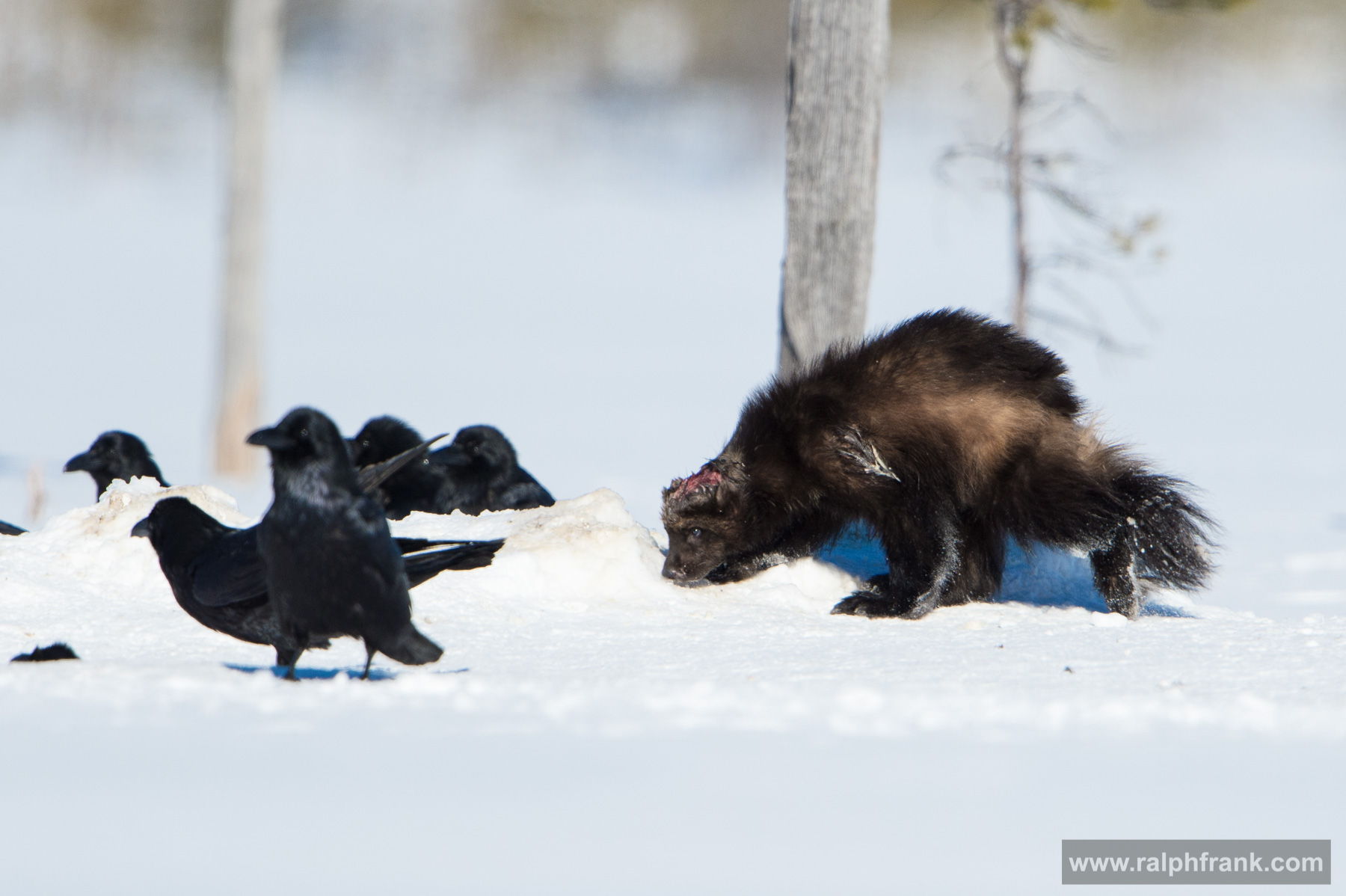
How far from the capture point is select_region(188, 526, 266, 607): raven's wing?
3.84 metres

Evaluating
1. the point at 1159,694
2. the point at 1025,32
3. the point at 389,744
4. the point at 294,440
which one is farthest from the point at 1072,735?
the point at 1025,32

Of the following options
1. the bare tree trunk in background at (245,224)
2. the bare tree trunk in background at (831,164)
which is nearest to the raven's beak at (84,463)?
the bare tree trunk in background at (831,164)

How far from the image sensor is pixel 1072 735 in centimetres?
323

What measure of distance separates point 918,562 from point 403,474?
3.37m

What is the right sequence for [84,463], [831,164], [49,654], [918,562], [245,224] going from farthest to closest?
[245,224] < [84,463] < [831,164] < [918,562] < [49,654]

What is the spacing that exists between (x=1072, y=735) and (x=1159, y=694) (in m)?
0.52

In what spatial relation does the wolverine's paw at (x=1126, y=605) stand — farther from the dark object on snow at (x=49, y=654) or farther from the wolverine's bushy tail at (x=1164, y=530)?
the dark object on snow at (x=49, y=654)

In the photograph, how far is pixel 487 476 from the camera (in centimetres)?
748

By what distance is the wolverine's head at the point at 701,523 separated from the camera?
18.3 ft

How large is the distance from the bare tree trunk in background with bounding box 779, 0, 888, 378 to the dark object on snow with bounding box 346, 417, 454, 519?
2.19 metres

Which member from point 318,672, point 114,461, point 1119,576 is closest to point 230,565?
point 318,672
